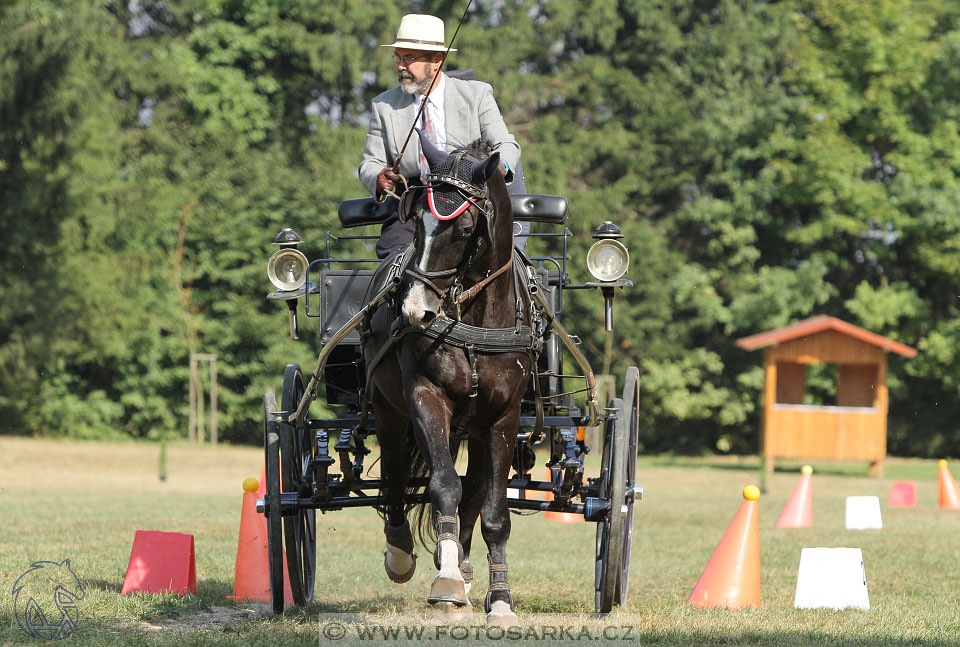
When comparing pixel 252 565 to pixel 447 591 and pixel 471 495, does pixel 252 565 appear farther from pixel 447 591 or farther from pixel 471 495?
pixel 447 591

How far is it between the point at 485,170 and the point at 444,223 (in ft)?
0.96

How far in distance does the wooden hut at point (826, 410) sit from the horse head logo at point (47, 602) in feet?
62.1

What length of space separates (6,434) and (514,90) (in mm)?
15873

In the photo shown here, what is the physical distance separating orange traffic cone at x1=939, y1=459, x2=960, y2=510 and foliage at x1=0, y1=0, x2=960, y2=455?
11473 millimetres

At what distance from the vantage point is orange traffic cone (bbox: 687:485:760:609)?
7.09 metres

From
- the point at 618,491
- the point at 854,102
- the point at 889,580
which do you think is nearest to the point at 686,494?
→ the point at 889,580

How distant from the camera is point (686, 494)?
63.4 feet

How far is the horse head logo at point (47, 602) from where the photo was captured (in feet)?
18.8

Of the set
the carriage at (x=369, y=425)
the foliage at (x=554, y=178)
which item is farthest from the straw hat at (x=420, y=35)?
the foliage at (x=554, y=178)

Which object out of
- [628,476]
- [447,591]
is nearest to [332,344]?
[447,591]

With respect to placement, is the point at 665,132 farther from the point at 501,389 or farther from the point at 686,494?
the point at 501,389

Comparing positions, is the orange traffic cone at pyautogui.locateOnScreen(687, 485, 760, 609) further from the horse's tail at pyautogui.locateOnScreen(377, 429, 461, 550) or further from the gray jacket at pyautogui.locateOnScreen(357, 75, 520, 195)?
the gray jacket at pyautogui.locateOnScreen(357, 75, 520, 195)

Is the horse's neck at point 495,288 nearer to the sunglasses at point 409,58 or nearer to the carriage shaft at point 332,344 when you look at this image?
the carriage shaft at point 332,344

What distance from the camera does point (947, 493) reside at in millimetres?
17469
